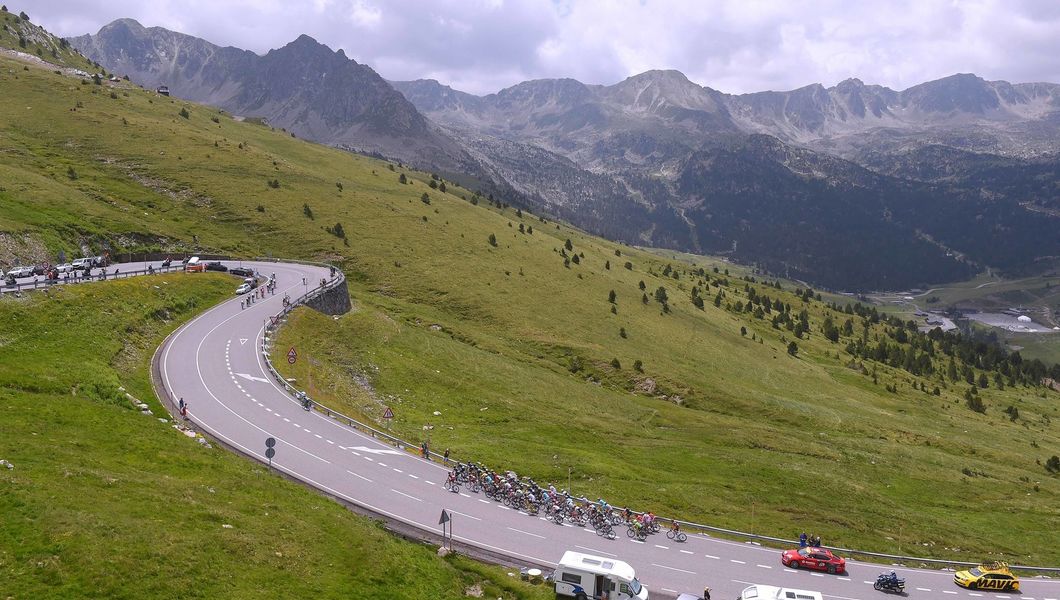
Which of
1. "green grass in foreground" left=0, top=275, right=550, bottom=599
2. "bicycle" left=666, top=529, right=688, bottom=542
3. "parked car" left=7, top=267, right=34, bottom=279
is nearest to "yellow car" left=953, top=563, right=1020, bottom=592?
"bicycle" left=666, top=529, right=688, bottom=542

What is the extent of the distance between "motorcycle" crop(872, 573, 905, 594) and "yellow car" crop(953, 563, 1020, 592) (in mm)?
4887

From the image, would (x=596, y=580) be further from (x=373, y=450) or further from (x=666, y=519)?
(x=373, y=450)

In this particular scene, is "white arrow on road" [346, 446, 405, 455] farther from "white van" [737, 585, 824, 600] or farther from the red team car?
the red team car

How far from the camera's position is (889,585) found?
35.0m

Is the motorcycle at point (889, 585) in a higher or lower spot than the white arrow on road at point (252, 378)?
lower

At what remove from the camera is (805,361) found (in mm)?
123688

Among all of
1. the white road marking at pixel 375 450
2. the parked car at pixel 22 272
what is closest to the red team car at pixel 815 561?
the white road marking at pixel 375 450

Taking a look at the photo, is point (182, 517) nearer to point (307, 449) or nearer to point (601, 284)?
point (307, 449)

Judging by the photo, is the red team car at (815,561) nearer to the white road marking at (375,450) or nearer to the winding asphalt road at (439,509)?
the winding asphalt road at (439,509)

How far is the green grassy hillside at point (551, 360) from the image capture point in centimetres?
5200

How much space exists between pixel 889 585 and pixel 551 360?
169ft

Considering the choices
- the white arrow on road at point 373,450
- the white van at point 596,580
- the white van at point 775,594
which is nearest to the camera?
the white van at point 596,580

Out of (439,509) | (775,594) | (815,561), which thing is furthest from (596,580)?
(815,561)

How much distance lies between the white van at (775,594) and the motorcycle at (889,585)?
8153mm
